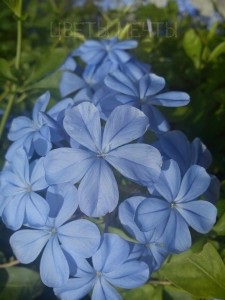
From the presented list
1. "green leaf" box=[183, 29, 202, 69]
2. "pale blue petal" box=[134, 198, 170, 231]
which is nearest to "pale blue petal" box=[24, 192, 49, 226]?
"pale blue petal" box=[134, 198, 170, 231]

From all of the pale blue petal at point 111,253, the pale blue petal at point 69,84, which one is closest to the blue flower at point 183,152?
the pale blue petal at point 111,253

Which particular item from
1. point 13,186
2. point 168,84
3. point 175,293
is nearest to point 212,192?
point 175,293

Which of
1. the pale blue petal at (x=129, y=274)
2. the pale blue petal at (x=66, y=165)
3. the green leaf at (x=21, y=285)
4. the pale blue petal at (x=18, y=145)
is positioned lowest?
the green leaf at (x=21, y=285)

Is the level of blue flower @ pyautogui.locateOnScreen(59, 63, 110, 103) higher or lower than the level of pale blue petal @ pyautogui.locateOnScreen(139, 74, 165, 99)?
lower

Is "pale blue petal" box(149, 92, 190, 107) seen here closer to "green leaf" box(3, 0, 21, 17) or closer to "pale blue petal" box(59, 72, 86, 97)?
"pale blue petal" box(59, 72, 86, 97)

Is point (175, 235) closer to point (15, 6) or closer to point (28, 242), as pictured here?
point (28, 242)

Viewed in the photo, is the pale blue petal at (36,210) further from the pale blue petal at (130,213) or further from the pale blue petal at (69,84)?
the pale blue petal at (69,84)

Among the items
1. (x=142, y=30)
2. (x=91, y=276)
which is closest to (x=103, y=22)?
(x=142, y=30)

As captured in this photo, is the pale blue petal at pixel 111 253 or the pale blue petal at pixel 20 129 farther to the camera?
the pale blue petal at pixel 20 129
